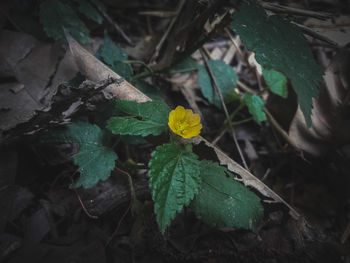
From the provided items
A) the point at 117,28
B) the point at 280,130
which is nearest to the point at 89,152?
the point at 117,28

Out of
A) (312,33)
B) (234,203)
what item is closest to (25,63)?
(234,203)

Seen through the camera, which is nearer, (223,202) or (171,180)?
(171,180)

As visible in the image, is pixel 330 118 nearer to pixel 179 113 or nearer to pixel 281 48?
pixel 281 48

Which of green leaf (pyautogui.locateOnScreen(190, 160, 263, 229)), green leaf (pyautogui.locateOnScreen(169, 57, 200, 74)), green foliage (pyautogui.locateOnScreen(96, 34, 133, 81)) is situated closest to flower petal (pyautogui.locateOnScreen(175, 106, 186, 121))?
green leaf (pyautogui.locateOnScreen(190, 160, 263, 229))

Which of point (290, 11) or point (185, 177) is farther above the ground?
point (290, 11)

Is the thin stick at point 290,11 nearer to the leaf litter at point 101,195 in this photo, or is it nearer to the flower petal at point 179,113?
the leaf litter at point 101,195

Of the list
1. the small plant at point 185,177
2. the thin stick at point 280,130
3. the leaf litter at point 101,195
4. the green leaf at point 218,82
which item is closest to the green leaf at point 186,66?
the green leaf at point 218,82
